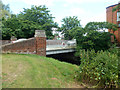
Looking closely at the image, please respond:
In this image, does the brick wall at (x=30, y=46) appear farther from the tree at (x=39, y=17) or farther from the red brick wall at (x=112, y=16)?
the red brick wall at (x=112, y=16)

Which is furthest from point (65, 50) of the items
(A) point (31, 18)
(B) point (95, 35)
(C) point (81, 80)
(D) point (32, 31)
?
(A) point (31, 18)

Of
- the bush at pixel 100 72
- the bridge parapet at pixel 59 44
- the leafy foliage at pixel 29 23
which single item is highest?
the leafy foliage at pixel 29 23

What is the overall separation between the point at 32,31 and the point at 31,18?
4.64m

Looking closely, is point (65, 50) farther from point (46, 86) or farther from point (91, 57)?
point (46, 86)

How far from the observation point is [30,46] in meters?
8.12

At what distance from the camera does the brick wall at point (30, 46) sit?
7.34 m

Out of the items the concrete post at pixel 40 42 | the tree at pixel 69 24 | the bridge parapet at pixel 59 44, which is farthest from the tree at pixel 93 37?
the tree at pixel 69 24

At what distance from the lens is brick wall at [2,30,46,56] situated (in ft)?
24.1

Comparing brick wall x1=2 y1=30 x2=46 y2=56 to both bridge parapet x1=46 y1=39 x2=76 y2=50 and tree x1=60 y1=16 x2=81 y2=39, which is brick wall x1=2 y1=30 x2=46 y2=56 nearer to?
bridge parapet x1=46 y1=39 x2=76 y2=50

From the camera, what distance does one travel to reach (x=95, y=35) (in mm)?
14344

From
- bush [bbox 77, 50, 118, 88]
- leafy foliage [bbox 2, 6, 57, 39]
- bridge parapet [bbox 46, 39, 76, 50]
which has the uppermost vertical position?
leafy foliage [bbox 2, 6, 57, 39]

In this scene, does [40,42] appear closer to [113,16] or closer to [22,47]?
[22,47]

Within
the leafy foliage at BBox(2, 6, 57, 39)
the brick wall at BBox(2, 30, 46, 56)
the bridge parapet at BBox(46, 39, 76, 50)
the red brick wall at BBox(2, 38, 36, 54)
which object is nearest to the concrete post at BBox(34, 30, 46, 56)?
the brick wall at BBox(2, 30, 46, 56)

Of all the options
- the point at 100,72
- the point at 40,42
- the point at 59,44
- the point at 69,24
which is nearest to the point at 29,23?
the point at 59,44
